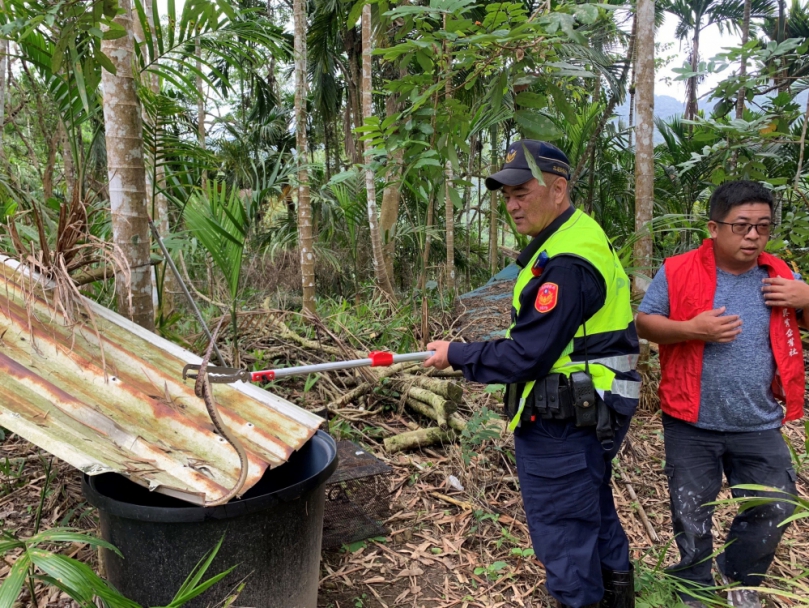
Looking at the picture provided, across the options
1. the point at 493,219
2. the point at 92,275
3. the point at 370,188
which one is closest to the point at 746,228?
the point at 92,275

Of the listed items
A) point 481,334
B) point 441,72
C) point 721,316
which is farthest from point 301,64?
point 721,316

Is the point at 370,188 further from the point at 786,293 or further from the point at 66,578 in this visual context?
the point at 66,578

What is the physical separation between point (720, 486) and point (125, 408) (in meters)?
2.33

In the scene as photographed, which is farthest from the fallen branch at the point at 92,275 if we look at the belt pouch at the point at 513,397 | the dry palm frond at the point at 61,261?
the belt pouch at the point at 513,397

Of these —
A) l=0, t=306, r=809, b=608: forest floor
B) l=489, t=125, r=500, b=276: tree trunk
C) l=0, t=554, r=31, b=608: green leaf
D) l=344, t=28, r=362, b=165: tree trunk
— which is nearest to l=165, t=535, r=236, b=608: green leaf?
l=0, t=554, r=31, b=608: green leaf

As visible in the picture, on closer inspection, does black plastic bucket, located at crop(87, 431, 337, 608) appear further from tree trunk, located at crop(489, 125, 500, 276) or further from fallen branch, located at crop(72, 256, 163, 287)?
tree trunk, located at crop(489, 125, 500, 276)

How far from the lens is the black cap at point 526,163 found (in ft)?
6.81

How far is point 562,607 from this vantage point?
2.16 m

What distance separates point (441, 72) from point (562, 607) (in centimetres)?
212

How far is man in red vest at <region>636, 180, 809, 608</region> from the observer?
221 centimetres

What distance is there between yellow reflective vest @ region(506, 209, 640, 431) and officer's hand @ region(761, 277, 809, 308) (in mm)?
620

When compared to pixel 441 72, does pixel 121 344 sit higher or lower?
lower

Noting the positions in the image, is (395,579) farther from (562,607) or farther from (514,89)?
(514,89)

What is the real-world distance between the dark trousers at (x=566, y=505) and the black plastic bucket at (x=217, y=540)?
77cm
